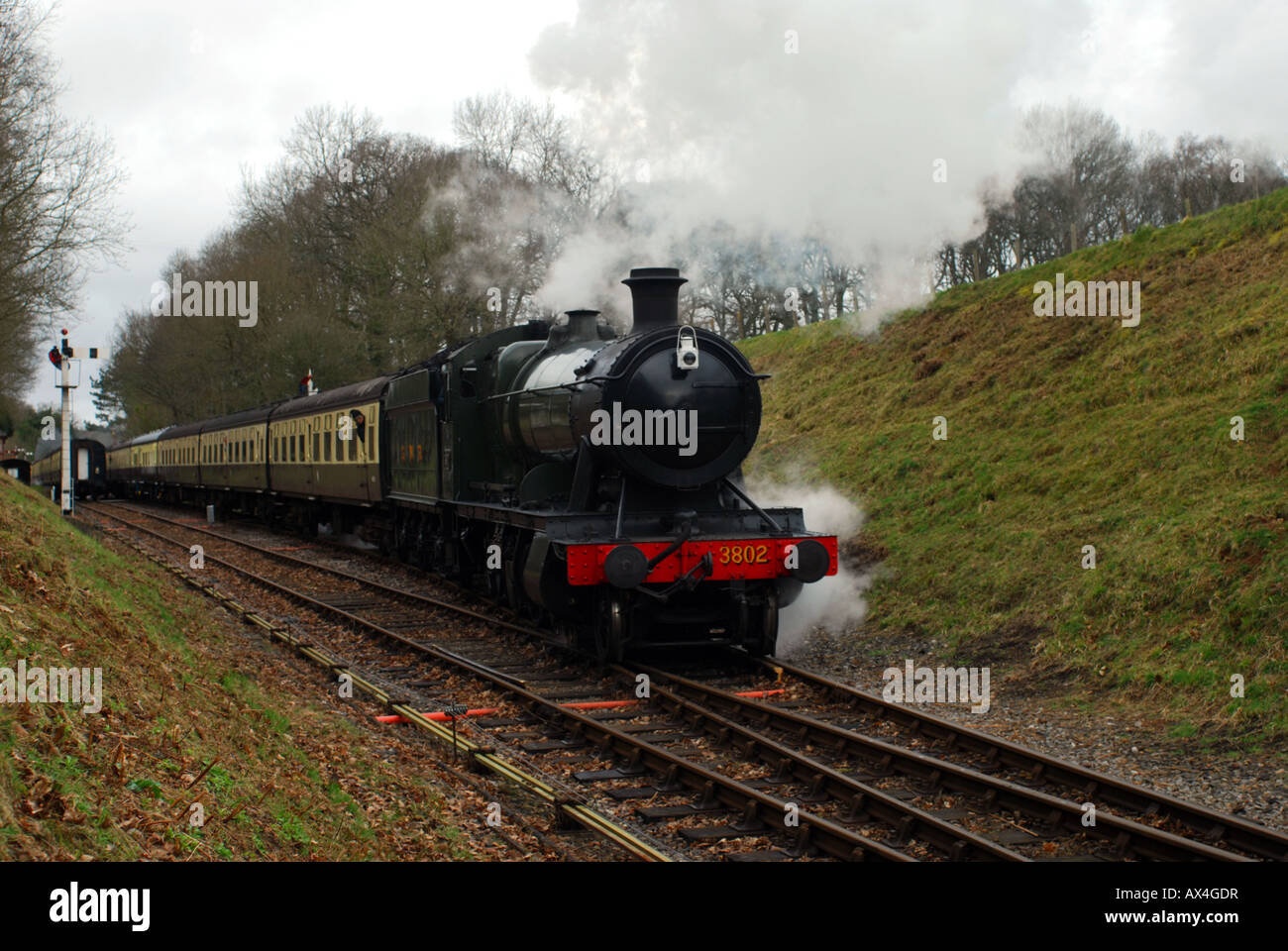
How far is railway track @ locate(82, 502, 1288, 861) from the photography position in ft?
19.8

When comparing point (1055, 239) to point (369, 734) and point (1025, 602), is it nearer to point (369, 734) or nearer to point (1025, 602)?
point (1025, 602)

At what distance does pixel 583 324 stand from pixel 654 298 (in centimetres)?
181

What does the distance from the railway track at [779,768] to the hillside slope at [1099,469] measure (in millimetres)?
1980

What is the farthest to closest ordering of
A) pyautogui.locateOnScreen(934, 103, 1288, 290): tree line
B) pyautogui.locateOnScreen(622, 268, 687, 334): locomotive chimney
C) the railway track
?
pyautogui.locateOnScreen(934, 103, 1288, 290): tree line
pyautogui.locateOnScreen(622, 268, 687, 334): locomotive chimney
the railway track

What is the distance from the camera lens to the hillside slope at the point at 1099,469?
955cm

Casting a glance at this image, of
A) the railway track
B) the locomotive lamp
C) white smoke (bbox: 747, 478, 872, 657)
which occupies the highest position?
the locomotive lamp

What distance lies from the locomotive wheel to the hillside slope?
3107 mm

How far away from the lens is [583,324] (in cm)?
1277

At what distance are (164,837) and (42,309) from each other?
2764 centimetres

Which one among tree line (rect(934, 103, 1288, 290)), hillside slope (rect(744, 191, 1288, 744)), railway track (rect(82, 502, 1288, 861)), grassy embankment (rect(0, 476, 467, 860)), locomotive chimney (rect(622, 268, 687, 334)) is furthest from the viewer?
tree line (rect(934, 103, 1288, 290))

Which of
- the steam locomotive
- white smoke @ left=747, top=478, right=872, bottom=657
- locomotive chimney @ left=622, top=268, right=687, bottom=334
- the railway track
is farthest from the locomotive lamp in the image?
white smoke @ left=747, top=478, right=872, bottom=657

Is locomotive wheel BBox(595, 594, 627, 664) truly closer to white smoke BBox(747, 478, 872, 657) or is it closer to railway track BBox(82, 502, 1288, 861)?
railway track BBox(82, 502, 1288, 861)

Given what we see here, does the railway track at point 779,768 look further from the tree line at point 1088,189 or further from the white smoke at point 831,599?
Result: the tree line at point 1088,189

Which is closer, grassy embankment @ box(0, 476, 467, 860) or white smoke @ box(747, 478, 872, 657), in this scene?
grassy embankment @ box(0, 476, 467, 860)
